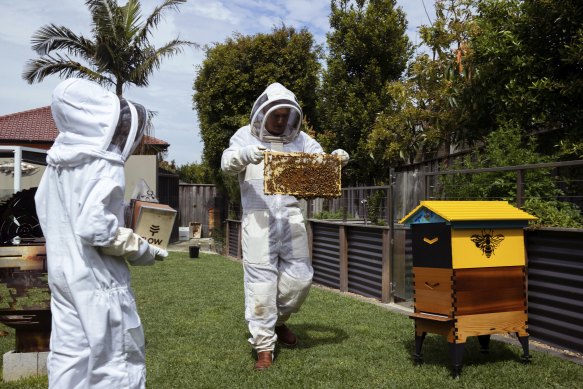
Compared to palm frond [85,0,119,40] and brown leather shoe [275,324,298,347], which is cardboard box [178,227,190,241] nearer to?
palm frond [85,0,119,40]

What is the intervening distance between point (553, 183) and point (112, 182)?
14.5 ft

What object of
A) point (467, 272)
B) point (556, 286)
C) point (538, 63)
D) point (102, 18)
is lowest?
point (556, 286)

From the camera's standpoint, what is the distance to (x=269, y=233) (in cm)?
451

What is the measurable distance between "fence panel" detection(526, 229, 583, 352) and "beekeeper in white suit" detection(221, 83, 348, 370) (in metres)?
1.87

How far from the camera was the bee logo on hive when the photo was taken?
4004 mm

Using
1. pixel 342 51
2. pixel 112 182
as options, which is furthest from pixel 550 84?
pixel 342 51

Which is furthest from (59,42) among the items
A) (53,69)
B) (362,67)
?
(362,67)

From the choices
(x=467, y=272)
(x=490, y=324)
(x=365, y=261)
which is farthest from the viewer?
(x=365, y=261)

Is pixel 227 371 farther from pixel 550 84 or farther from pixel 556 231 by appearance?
pixel 550 84

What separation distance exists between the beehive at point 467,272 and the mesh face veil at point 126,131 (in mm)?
2203

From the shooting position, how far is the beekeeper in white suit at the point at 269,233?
4.43 m

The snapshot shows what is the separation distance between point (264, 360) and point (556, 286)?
2469 millimetres

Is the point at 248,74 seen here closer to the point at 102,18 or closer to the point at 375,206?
the point at 102,18

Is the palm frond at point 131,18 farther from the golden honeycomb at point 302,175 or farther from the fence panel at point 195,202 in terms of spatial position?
the golden honeycomb at point 302,175
